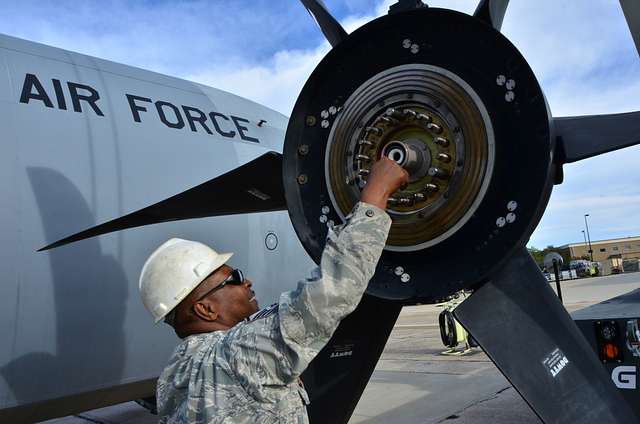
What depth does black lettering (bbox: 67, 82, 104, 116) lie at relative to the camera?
3.95 m

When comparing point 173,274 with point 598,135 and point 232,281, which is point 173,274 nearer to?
point 232,281

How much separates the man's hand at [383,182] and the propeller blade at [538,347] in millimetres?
603

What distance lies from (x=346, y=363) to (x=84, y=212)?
213 centimetres

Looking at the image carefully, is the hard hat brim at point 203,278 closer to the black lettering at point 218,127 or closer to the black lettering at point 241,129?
the black lettering at point 218,127

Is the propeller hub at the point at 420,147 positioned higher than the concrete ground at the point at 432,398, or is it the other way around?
the propeller hub at the point at 420,147

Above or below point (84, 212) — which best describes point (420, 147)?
below

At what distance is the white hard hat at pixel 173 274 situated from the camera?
2055 millimetres

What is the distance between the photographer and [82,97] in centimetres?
400

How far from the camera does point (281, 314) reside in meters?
1.72

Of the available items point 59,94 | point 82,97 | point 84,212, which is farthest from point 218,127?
point 84,212

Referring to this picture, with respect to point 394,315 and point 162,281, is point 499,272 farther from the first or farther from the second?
point 162,281

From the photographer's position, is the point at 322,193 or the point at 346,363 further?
the point at 346,363

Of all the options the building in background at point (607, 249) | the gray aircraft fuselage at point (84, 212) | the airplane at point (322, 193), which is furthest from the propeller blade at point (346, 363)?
the building in background at point (607, 249)

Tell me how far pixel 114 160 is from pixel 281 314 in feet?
9.01
